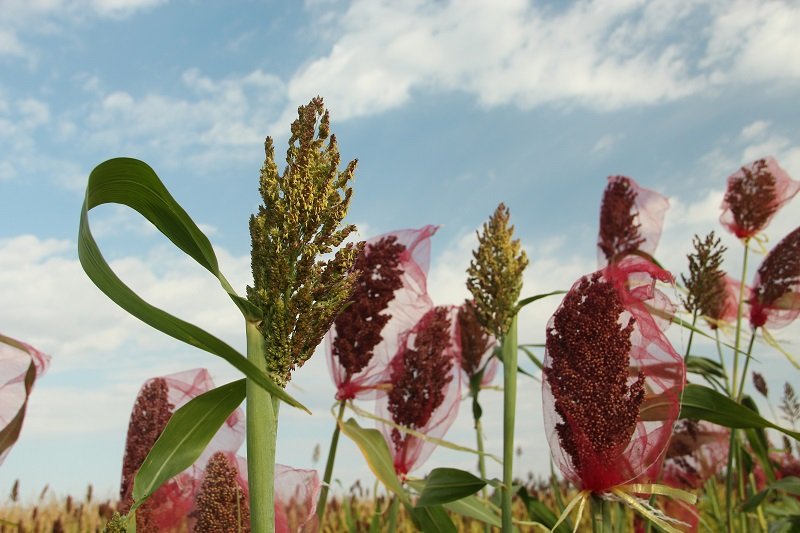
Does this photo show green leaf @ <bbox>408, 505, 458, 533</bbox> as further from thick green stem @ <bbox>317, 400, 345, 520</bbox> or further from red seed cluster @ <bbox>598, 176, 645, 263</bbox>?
red seed cluster @ <bbox>598, 176, 645, 263</bbox>

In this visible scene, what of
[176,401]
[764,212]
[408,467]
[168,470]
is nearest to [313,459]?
[408,467]

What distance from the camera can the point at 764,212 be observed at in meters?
4.60

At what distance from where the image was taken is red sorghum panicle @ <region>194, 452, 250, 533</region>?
224cm

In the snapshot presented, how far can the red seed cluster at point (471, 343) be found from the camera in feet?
13.5

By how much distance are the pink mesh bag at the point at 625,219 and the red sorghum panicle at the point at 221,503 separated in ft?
8.38

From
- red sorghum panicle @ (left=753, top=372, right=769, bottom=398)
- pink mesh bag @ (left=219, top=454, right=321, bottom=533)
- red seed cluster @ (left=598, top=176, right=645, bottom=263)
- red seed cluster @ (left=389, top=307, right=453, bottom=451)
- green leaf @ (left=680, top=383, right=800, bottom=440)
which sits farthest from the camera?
red sorghum panicle @ (left=753, top=372, right=769, bottom=398)

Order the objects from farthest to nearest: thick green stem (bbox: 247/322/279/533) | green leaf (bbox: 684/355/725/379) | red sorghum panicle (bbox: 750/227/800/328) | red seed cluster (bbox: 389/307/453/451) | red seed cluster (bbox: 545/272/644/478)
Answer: red sorghum panicle (bbox: 750/227/800/328), green leaf (bbox: 684/355/725/379), red seed cluster (bbox: 389/307/453/451), red seed cluster (bbox: 545/272/644/478), thick green stem (bbox: 247/322/279/533)

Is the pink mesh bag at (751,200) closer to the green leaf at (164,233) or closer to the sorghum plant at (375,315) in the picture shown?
the sorghum plant at (375,315)

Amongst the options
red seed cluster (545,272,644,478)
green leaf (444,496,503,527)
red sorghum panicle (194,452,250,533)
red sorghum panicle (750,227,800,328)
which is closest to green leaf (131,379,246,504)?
red sorghum panicle (194,452,250,533)

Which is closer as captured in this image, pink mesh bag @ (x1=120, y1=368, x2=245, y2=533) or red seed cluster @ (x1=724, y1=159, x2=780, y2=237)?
pink mesh bag @ (x1=120, y1=368, x2=245, y2=533)

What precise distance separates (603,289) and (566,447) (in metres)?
0.49

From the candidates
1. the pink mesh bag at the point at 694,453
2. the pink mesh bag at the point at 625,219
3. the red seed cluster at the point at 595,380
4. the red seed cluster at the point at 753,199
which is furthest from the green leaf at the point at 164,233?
the red seed cluster at the point at 753,199

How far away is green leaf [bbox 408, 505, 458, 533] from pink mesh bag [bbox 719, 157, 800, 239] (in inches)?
106

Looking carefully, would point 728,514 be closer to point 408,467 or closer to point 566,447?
point 408,467
